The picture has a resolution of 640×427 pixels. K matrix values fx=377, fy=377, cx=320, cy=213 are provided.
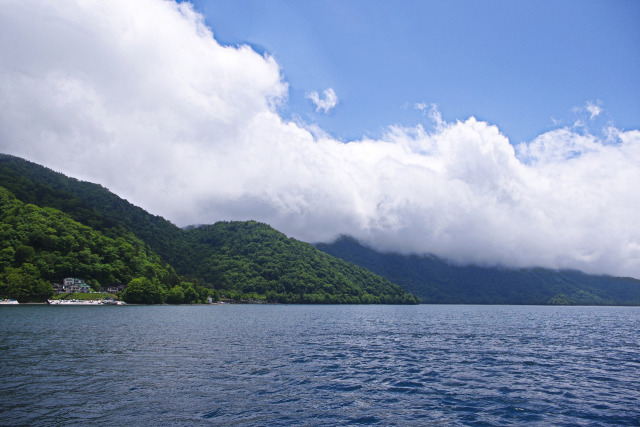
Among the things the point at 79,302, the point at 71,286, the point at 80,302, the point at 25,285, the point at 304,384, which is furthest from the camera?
the point at 71,286

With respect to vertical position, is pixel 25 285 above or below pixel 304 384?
above

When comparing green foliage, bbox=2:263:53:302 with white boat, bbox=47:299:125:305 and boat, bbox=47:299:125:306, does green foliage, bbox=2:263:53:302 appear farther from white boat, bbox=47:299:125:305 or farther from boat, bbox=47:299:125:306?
white boat, bbox=47:299:125:305

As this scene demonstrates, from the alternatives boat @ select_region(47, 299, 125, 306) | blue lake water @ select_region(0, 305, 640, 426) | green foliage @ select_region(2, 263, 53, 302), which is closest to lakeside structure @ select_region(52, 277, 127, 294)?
boat @ select_region(47, 299, 125, 306)

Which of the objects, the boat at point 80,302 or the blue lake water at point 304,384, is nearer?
the blue lake water at point 304,384

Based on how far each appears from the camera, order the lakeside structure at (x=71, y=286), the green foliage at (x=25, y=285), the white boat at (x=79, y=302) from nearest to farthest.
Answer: the green foliage at (x=25, y=285)
the white boat at (x=79, y=302)
the lakeside structure at (x=71, y=286)

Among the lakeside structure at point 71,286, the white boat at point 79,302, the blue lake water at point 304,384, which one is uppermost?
the lakeside structure at point 71,286

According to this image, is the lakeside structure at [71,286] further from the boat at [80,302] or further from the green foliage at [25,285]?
the green foliage at [25,285]

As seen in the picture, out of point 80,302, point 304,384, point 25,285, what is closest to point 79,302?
point 80,302

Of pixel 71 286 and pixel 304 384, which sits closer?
pixel 304 384

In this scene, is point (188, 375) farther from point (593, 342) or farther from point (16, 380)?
point (593, 342)

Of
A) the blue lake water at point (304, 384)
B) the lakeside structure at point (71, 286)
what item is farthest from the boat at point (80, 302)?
the blue lake water at point (304, 384)

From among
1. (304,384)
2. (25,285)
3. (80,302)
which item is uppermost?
(25,285)

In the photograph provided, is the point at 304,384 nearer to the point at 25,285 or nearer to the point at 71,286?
the point at 25,285

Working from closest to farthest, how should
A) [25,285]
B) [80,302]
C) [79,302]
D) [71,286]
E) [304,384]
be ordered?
[304,384], [25,285], [79,302], [80,302], [71,286]
